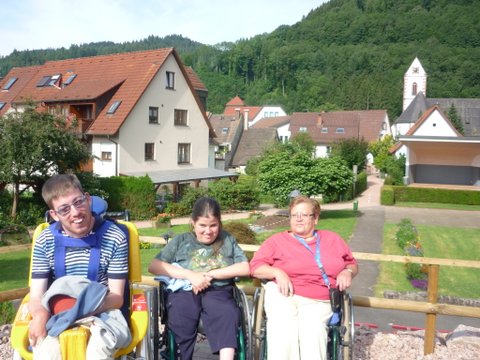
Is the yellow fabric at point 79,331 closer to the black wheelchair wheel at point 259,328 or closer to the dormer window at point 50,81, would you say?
the black wheelchair wheel at point 259,328

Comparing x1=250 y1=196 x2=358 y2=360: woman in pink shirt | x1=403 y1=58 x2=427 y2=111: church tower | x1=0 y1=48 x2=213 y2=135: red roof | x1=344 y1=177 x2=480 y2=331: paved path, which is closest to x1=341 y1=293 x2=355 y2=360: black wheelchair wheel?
x1=250 y1=196 x2=358 y2=360: woman in pink shirt

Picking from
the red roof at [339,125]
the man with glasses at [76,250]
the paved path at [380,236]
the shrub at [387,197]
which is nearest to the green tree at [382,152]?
the red roof at [339,125]

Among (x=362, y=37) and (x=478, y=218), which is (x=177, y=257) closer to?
(x=478, y=218)

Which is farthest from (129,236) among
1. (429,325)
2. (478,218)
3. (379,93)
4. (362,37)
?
(362,37)

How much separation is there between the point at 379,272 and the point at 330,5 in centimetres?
15787

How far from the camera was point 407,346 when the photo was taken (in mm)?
4762

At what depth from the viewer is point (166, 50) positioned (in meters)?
26.2

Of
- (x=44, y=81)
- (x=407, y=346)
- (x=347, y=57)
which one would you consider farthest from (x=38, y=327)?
(x=347, y=57)

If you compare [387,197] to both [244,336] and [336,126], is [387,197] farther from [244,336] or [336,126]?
[336,126]

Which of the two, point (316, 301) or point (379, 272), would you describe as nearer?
point (316, 301)

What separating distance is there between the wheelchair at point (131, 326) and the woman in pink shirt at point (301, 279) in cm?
83

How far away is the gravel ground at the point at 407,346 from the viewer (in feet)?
14.7

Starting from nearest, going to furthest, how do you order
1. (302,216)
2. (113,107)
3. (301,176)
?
(302,216), (301,176), (113,107)

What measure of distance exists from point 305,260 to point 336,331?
0.55m
